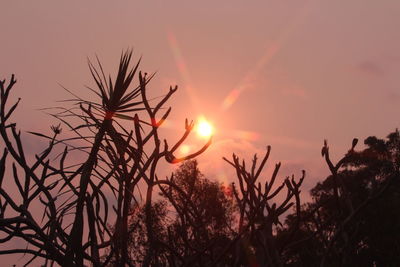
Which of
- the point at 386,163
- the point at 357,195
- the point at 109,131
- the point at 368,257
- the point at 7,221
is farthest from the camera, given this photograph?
the point at 386,163

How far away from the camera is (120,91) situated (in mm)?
4020

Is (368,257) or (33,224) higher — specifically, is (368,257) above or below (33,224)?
above

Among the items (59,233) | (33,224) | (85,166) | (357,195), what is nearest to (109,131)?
(85,166)

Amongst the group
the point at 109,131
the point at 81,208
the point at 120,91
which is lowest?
the point at 81,208

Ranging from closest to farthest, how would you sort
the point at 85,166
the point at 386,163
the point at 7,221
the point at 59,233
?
1. the point at 7,221
2. the point at 59,233
3. the point at 85,166
4. the point at 386,163

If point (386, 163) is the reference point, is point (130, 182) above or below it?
below

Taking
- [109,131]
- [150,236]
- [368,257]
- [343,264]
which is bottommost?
[343,264]

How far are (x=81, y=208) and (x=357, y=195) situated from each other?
1224 inches

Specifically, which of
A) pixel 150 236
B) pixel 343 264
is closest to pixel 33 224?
pixel 150 236

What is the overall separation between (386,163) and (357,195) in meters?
4.18

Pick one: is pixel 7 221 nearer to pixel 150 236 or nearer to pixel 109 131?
pixel 150 236

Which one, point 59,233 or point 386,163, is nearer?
point 59,233

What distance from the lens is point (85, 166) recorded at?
2.89 m

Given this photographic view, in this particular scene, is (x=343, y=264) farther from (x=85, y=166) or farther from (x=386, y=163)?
(x=386, y=163)
